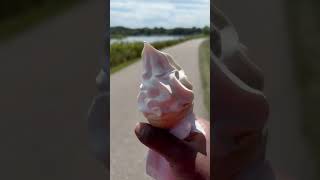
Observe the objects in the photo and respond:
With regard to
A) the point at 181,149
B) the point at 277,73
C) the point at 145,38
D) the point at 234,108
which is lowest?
the point at 181,149

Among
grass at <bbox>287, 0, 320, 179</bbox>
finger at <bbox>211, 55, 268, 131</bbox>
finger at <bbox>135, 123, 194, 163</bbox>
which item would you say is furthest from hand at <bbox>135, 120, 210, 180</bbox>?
grass at <bbox>287, 0, 320, 179</bbox>

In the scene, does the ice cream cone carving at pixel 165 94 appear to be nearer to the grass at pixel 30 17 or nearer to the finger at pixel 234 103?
the finger at pixel 234 103

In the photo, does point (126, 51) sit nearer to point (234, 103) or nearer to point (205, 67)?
point (205, 67)

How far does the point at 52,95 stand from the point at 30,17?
0.94ft

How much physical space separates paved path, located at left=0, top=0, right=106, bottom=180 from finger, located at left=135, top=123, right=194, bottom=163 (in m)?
0.20

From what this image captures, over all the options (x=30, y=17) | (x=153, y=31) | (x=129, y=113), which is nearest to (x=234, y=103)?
(x=153, y=31)

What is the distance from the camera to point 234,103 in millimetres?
1663

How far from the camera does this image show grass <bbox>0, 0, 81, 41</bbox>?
5.62ft

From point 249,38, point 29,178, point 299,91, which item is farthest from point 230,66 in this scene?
point 29,178

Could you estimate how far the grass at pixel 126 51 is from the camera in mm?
1811

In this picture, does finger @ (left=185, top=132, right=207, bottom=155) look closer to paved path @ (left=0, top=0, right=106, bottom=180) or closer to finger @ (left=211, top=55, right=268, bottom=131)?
finger @ (left=211, top=55, right=268, bottom=131)

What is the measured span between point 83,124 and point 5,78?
1.08 ft

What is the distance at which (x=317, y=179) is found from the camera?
1739 millimetres

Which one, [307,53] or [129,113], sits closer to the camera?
[307,53]
